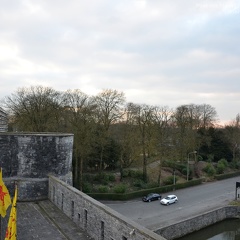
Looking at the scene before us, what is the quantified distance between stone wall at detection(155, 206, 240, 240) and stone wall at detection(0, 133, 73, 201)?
24.8 feet

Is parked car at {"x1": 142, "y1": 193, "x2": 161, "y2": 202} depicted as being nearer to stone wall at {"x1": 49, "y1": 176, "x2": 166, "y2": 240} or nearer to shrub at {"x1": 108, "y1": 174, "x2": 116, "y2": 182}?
shrub at {"x1": 108, "y1": 174, "x2": 116, "y2": 182}

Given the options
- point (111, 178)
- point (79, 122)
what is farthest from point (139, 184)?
point (79, 122)

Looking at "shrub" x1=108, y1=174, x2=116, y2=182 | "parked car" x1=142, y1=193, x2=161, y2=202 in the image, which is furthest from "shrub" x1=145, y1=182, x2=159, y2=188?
"shrub" x1=108, y1=174, x2=116, y2=182

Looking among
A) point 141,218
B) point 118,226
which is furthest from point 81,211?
point 141,218

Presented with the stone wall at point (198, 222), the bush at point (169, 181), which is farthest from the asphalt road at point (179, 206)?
the bush at point (169, 181)

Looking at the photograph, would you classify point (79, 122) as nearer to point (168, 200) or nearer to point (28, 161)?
point (168, 200)

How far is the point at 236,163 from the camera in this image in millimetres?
45781

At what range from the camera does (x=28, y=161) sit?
53.0 ft

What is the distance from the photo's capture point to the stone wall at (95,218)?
8.18 m

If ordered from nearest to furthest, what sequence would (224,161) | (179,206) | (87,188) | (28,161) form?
(28,161) → (179,206) → (87,188) → (224,161)

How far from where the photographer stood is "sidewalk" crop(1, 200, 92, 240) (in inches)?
438

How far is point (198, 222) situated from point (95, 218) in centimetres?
1381

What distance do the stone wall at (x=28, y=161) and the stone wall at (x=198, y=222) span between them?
7.56 m

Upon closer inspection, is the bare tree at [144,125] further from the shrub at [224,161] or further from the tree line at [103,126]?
the shrub at [224,161]
